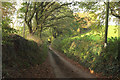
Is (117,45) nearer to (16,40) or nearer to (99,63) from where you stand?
(99,63)

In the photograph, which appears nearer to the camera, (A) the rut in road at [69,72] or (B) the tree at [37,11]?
(A) the rut in road at [69,72]

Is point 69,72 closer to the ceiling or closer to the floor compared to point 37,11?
closer to the floor

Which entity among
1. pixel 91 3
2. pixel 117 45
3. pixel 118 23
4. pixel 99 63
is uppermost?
pixel 91 3

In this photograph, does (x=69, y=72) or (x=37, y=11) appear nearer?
(x=69, y=72)

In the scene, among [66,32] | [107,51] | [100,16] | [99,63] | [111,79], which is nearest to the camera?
[111,79]

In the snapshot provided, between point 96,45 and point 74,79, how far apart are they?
13.9ft

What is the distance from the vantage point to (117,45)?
281 inches

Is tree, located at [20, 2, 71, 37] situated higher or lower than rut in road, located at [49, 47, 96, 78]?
higher

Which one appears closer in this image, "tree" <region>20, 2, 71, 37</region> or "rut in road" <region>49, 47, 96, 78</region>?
"rut in road" <region>49, 47, 96, 78</region>

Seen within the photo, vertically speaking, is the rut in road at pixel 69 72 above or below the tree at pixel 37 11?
below

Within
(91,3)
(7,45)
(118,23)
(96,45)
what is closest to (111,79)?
(96,45)

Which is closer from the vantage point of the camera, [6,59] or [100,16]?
[6,59]

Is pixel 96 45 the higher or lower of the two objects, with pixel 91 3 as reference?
lower

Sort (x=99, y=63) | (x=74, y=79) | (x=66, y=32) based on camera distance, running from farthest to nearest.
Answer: (x=66, y=32) < (x=99, y=63) < (x=74, y=79)
